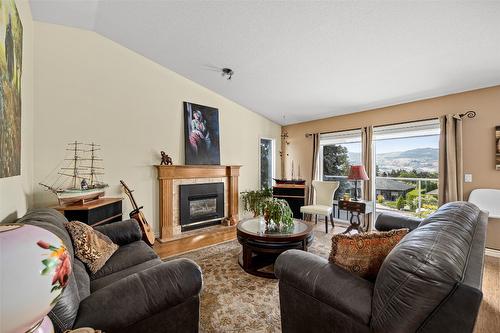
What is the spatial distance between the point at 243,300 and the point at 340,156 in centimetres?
380

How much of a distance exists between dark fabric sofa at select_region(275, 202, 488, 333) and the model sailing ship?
2623 millimetres

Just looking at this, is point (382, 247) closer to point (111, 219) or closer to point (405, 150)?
point (111, 219)

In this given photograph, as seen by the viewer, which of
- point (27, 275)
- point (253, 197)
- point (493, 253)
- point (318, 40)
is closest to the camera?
point (27, 275)

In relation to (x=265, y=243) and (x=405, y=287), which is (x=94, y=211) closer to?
(x=265, y=243)

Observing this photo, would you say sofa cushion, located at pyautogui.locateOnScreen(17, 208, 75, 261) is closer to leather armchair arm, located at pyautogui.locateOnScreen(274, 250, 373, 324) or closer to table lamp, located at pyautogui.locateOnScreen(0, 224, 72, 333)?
table lamp, located at pyautogui.locateOnScreen(0, 224, 72, 333)

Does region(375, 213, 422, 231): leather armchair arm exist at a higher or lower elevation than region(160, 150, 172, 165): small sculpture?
lower

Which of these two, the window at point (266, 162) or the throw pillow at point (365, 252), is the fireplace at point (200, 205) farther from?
the throw pillow at point (365, 252)

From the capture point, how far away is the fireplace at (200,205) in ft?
13.2

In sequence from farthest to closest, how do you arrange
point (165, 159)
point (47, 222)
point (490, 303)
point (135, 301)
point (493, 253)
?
point (165, 159), point (493, 253), point (490, 303), point (47, 222), point (135, 301)

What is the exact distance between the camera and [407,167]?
395 cm

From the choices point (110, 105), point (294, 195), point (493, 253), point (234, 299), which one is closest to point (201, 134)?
point (110, 105)

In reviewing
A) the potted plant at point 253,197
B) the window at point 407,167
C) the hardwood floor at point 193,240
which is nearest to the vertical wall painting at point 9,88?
the hardwood floor at point 193,240

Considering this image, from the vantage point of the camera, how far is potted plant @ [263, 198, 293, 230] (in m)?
2.65

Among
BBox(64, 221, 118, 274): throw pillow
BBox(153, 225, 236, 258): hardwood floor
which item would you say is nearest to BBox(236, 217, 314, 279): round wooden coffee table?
BBox(153, 225, 236, 258): hardwood floor
